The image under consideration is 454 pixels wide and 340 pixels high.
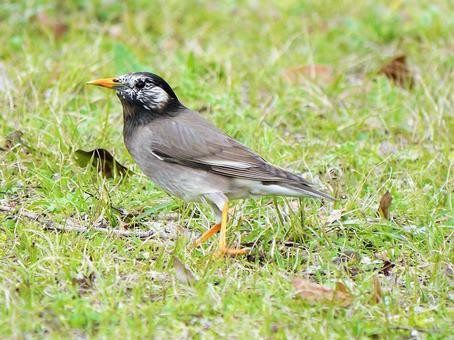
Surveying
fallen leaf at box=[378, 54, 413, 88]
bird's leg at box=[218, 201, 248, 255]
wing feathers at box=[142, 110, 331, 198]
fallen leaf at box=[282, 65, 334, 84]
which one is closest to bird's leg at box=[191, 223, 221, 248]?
bird's leg at box=[218, 201, 248, 255]

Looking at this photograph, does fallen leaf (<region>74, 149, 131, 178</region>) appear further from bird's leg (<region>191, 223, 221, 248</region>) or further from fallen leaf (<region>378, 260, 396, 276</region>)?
fallen leaf (<region>378, 260, 396, 276</region>)

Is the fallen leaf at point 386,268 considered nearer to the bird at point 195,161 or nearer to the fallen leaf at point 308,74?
the bird at point 195,161

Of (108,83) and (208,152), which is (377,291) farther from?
(108,83)

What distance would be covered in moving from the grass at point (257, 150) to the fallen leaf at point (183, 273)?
6 centimetres

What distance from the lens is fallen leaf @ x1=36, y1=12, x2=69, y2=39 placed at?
9354mm

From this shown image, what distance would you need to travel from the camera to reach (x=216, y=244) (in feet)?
18.6

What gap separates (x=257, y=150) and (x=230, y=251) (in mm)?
1743

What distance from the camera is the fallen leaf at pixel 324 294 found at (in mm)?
4801

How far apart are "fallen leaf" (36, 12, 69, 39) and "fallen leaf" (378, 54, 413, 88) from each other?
316cm

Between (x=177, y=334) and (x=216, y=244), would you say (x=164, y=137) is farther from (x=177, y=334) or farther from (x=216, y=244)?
(x=177, y=334)

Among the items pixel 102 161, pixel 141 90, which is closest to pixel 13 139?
pixel 102 161

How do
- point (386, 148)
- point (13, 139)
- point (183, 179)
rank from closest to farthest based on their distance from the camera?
1. point (183, 179)
2. point (13, 139)
3. point (386, 148)

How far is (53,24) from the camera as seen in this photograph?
941 cm

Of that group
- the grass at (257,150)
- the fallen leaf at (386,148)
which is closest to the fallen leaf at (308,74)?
the grass at (257,150)
